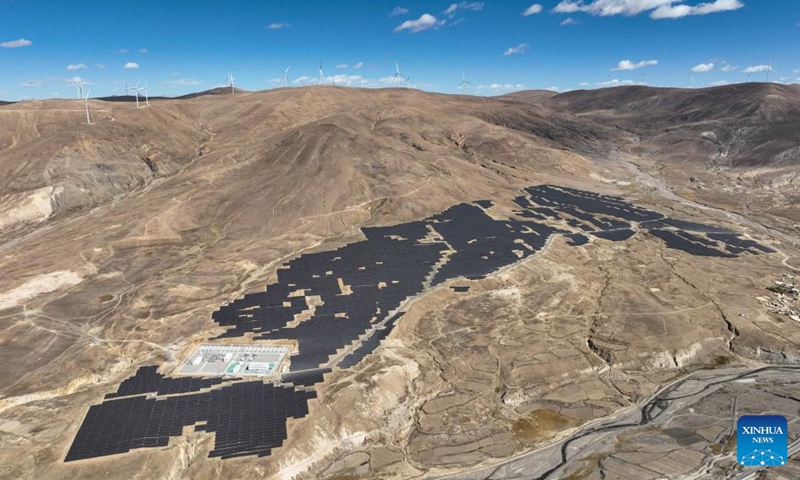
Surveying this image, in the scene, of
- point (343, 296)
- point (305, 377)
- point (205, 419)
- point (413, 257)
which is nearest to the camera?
point (205, 419)

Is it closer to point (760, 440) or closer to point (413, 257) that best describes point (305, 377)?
point (413, 257)

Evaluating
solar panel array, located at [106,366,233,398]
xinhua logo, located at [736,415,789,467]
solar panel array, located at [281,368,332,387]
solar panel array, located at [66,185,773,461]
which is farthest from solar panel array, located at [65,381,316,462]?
xinhua logo, located at [736,415,789,467]

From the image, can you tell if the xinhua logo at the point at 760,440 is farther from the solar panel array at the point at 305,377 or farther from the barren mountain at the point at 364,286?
the solar panel array at the point at 305,377

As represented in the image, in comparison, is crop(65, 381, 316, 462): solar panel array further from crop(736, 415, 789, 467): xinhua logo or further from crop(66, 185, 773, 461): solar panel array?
crop(736, 415, 789, 467): xinhua logo

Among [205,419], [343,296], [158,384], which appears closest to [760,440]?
[205,419]

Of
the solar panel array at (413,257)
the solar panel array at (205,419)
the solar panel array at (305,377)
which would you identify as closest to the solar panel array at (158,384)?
the solar panel array at (205,419)

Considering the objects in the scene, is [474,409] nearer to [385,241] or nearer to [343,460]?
[343,460]

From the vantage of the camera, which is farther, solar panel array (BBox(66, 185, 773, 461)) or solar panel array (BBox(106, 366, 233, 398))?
solar panel array (BBox(106, 366, 233, 398))
